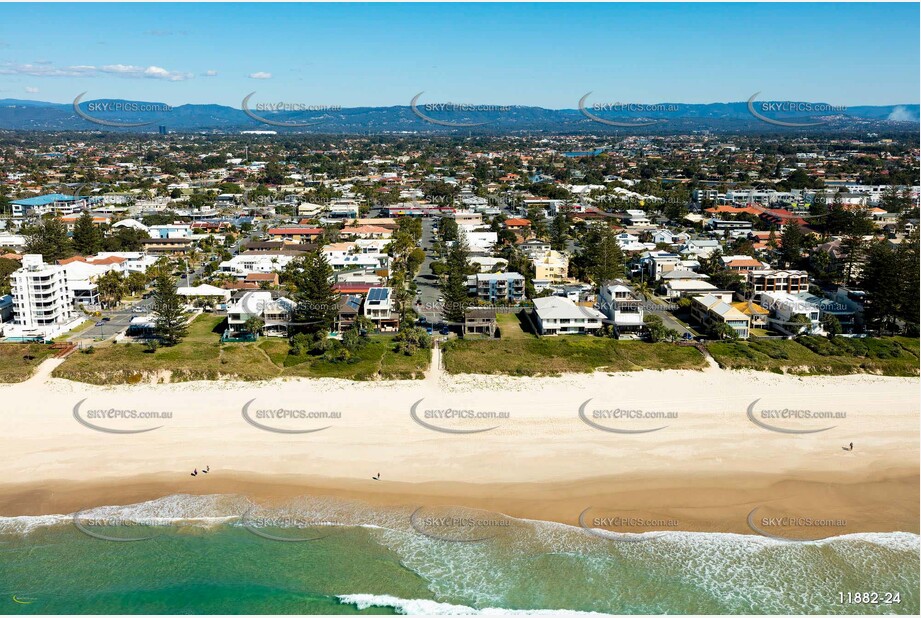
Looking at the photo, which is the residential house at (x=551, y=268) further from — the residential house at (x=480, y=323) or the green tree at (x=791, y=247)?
the green tree at (x=791, y=247)

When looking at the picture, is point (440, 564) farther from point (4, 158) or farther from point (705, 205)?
point (4, 158)

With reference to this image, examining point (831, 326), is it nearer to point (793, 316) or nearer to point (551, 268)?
point (793, 316)

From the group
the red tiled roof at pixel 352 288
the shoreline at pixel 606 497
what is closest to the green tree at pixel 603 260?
the red tiled roof at pixel 352 288

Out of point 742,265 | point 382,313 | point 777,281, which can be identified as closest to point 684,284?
point 777,281

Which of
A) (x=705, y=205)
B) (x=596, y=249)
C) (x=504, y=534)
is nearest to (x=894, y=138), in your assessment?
(x=705, y=205)

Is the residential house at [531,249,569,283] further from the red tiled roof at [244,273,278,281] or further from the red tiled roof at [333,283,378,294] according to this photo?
the red tiled roof at [244,273,278,281]

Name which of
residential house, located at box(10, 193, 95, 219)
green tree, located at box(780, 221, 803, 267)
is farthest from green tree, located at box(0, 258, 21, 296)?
green tree, located at box(780, 221, 803, 267)
